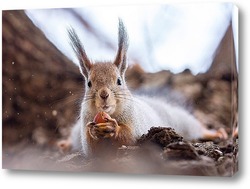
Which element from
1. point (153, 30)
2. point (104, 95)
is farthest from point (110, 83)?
point (153, 30)

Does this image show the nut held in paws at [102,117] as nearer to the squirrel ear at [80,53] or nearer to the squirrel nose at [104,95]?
the squirrel nose at [104,95]

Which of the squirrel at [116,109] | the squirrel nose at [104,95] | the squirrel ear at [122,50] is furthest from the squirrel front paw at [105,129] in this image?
the squirrel ear at [122,50]

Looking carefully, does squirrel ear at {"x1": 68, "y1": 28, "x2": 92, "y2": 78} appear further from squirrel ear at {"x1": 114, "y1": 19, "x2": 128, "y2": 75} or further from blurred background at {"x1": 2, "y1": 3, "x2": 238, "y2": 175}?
squirrel ear at {"x1": 114, "y1": 19, "x2": 128, "y2": 75}

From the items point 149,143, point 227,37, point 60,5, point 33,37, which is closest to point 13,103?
point 33,37

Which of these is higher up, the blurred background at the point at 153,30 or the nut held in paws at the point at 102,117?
the blurred background at the point at 153,30

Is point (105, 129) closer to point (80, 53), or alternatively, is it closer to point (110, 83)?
point (110, 83)

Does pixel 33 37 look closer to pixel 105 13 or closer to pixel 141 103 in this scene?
pixel 105 13
